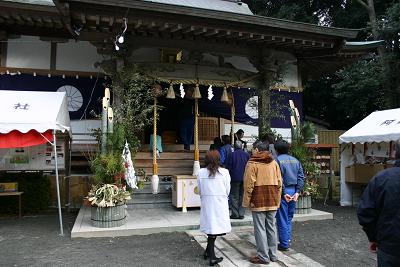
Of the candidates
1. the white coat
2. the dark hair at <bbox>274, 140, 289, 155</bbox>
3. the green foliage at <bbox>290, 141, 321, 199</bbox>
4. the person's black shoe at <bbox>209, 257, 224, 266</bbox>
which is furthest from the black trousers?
the green foliage at <bbox>290, 141, 321, 199</bbox>

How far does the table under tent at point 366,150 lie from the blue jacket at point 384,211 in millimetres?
6547

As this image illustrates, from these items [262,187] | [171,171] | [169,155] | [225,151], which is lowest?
[171,171]

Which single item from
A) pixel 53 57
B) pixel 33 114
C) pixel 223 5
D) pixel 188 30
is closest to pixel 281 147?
pixel 188 30

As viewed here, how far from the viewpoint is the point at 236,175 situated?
773 centimetres

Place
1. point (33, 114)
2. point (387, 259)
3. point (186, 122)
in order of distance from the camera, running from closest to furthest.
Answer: point (387, 259), point (33, 114), point (186, 122)

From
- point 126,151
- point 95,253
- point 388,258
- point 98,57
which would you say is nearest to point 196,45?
point 98,57

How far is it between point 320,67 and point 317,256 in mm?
8448

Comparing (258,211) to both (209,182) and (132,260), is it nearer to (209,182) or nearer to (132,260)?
(209,182)

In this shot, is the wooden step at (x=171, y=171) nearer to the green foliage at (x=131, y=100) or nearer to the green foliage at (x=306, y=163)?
the green foliage at (x=131, y=100)

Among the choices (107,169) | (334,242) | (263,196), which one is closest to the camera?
(263,196)

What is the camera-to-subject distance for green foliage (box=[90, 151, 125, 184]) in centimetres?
715

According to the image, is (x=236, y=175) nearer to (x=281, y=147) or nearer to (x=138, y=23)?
(x=281, y=147)

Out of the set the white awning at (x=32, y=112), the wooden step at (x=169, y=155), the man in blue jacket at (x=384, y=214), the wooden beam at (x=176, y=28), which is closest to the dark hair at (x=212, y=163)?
the man in blue jacket at (x=384, y=214)

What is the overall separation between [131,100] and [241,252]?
428 cm
